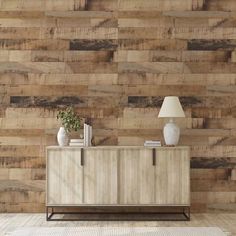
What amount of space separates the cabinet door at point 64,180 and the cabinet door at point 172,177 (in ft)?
2.81

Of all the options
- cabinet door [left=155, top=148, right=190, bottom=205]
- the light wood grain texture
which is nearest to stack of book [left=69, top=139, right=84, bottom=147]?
the light wood grain texture

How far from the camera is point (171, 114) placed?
589 centimetres

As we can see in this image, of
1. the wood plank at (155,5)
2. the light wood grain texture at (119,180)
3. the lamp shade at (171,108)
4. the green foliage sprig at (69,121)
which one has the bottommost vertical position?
the light wood grain texture at (119,180)

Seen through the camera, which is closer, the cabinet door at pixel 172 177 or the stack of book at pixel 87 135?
the cabinet door at pixel 172 177

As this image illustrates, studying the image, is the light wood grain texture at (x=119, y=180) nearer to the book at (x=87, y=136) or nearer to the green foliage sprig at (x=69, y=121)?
the book at (x=87, y=136)

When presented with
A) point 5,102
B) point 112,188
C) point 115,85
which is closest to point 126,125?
point 115,85

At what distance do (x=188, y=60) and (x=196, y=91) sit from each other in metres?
0.38

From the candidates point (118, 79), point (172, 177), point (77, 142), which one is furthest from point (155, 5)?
point (172, 177)

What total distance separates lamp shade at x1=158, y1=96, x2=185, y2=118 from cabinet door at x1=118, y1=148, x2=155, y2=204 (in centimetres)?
51

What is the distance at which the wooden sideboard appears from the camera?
5.79 meters

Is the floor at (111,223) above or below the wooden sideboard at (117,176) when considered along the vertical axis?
below

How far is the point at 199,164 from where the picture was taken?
6312 mm

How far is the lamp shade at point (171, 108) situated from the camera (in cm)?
589

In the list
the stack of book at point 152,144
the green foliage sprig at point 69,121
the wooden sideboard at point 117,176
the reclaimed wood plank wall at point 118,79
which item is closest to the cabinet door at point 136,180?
the wooden sideboard at point 117,176
